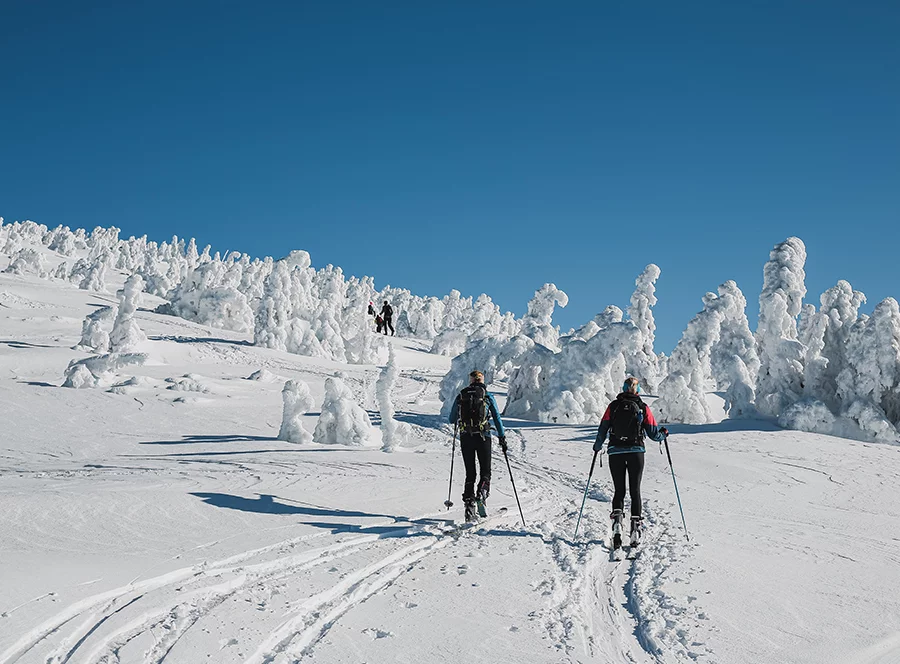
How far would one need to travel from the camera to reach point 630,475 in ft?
23.5

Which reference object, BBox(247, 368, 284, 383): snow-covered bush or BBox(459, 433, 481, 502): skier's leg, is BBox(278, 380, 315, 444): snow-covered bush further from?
BBox(247, 368, 284, 383): snow-covered bush

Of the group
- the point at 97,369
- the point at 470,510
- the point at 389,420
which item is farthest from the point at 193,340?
the point at 470,510

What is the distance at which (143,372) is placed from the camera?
81.5ft

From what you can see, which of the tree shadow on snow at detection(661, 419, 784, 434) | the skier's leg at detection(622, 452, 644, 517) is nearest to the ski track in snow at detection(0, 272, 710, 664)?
the skier's leg at detection(622, 452, 644, 517)

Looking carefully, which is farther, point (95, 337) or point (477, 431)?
point (95, 337)

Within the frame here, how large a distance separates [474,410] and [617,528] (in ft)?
7.03

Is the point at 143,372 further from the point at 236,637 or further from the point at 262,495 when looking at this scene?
the point at 236,637

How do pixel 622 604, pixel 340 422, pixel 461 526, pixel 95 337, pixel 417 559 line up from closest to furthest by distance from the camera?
pixel 622 604
pixel 417 559
pixel 461 526
pixel 340 422
pixel 95 337

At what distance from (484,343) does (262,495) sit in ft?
48.7

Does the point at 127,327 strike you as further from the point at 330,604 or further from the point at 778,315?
the point at 330,604

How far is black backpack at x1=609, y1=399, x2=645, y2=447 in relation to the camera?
7.04 metres

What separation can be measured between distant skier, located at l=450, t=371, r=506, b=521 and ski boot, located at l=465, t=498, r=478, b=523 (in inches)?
1.7

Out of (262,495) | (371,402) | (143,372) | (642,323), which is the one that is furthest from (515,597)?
(642,323)

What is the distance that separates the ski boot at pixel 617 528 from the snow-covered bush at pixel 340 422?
28.6 feet
